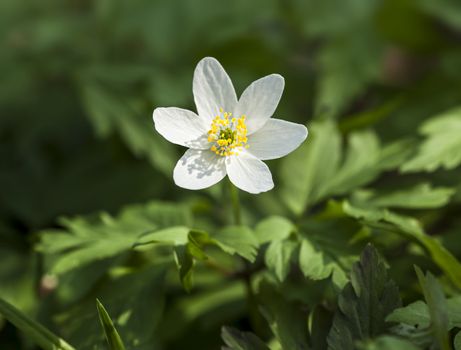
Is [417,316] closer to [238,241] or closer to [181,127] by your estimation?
[238,241]

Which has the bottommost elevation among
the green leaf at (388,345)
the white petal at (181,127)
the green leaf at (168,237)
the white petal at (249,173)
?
the green leaf at (388,345)

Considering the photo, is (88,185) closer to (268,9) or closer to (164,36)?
(164,36)

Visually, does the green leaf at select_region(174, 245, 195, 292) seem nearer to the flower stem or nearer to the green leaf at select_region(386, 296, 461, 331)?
the flower stem

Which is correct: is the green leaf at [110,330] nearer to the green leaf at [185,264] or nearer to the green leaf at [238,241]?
the green leaf at [185,264]

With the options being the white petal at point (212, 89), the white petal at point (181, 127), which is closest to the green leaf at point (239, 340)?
the white petal at point (181, 127)

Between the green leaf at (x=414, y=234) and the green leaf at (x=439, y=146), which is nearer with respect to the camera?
the green leaf at (x=414, y=234)

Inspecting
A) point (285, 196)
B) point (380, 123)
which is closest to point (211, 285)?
point (285, 196)
